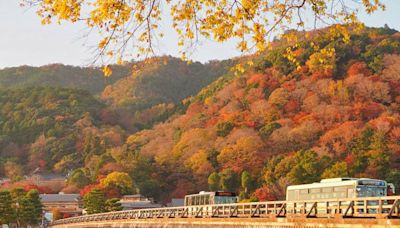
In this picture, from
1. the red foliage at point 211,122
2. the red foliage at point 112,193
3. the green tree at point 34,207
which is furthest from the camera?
the red foliage at point 211,122

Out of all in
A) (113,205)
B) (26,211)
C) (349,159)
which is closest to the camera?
(349,159)

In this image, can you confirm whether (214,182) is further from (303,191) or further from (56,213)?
(303,191)

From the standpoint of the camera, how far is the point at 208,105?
367 ft

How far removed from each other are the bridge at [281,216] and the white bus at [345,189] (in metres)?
0.51

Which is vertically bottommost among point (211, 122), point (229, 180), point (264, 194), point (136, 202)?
point (136, 202)

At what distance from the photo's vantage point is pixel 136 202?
76312 mm

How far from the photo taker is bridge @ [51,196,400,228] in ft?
63.5

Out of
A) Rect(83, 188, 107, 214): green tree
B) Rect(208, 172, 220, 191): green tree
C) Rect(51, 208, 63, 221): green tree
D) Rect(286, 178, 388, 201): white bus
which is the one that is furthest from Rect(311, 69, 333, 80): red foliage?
Rect(286, 178, 388, 201): white bus

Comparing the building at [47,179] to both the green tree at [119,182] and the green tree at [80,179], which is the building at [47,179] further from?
the green tree at [119,182]

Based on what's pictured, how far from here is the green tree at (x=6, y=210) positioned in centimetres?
7069

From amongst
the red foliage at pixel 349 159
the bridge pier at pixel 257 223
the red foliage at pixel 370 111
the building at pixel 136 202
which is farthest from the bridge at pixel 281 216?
the red foliage at pixel 370 111

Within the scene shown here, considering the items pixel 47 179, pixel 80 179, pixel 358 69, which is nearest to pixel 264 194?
pixel 358 69

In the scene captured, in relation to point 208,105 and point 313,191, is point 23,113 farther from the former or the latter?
point 313,191

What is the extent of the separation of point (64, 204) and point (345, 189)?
67232 millimetres
